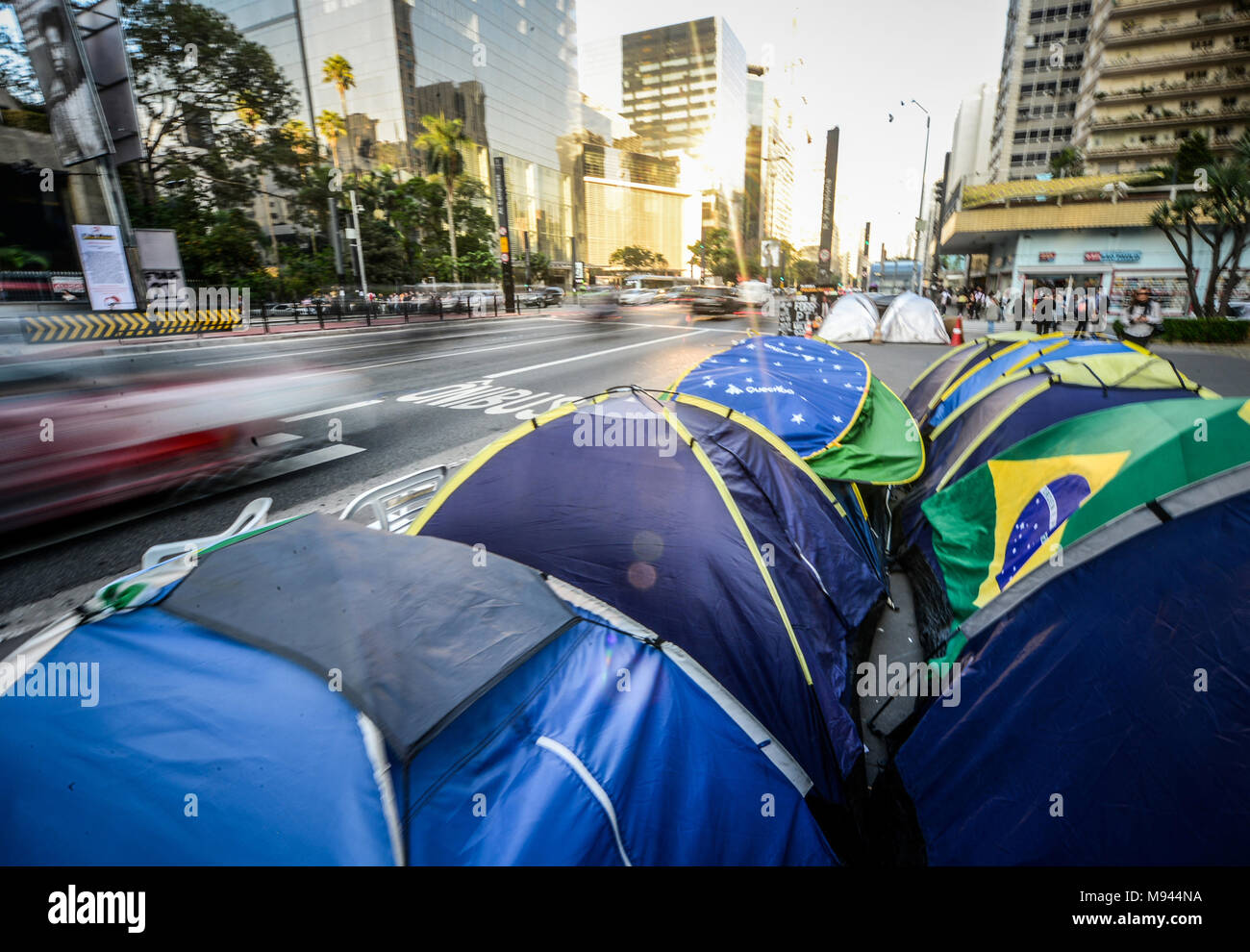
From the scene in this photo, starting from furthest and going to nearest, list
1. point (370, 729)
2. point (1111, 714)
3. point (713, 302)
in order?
1. point (713, 302)
2. point (1111, 714)
3. point (370, 729)

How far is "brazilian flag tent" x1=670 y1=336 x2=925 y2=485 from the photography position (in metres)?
4.01

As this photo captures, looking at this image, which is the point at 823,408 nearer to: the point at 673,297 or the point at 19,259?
the point at 19,259

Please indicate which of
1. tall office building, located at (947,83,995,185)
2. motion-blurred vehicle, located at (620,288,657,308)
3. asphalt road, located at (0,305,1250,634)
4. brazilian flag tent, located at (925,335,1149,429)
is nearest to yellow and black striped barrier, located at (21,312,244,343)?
asphalt road, located at (0,305,1250,634)

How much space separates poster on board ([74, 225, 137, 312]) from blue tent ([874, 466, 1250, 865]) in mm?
21394

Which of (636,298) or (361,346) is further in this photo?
(636,298)

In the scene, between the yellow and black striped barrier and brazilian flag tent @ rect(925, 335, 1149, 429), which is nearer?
brazilian flag tent @ rect(925, 335, 1149, 429)

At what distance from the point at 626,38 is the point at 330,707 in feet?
570

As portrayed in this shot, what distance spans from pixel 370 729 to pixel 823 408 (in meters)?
3.89

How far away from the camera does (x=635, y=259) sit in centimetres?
9938

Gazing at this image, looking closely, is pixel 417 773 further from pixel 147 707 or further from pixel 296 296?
pixel 296 296

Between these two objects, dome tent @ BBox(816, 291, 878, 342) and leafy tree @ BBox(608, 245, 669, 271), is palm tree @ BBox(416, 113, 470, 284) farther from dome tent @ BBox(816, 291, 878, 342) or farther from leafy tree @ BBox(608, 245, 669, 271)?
leafy tree @ BBox(608, 245, 669, 271)

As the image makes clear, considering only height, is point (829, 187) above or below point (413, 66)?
below

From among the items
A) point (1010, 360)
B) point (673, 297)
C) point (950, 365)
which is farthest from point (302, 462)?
point (673, 297)

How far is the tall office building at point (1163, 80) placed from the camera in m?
40.8
